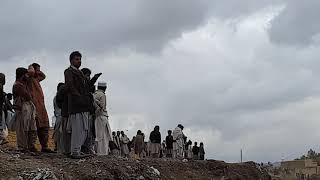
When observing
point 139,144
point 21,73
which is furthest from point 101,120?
point 139,144

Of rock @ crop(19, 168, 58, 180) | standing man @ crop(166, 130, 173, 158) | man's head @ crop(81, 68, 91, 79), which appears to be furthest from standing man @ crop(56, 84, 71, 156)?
standing man @ crop(166, 130, 173, 158)

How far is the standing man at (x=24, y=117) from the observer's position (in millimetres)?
10203

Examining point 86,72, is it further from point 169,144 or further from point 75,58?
point 169,144

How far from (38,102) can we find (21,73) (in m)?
0.57

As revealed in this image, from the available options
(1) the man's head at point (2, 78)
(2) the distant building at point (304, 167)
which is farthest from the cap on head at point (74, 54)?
(2) the distant building at point (304, 167)

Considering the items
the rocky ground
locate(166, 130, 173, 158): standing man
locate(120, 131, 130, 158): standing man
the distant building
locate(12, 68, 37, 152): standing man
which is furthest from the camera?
the distant building

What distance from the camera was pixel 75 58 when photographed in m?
10.1

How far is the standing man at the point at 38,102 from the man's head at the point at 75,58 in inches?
34.7

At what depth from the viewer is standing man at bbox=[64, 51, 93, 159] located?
9898mm

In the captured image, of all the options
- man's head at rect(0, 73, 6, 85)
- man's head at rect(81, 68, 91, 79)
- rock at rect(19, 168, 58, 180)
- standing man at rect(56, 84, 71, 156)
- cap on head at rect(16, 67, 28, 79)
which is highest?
man's head at rect(81, 68, 91, 79)

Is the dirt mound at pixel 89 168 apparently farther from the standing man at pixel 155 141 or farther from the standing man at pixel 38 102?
the standing man at pixel 155 141

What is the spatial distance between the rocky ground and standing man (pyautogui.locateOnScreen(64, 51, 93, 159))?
31 cm

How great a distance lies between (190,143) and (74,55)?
16121 millimetres

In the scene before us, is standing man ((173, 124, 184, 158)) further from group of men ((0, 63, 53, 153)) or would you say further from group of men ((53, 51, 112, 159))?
group of men ((0, 63, 53, 153))
